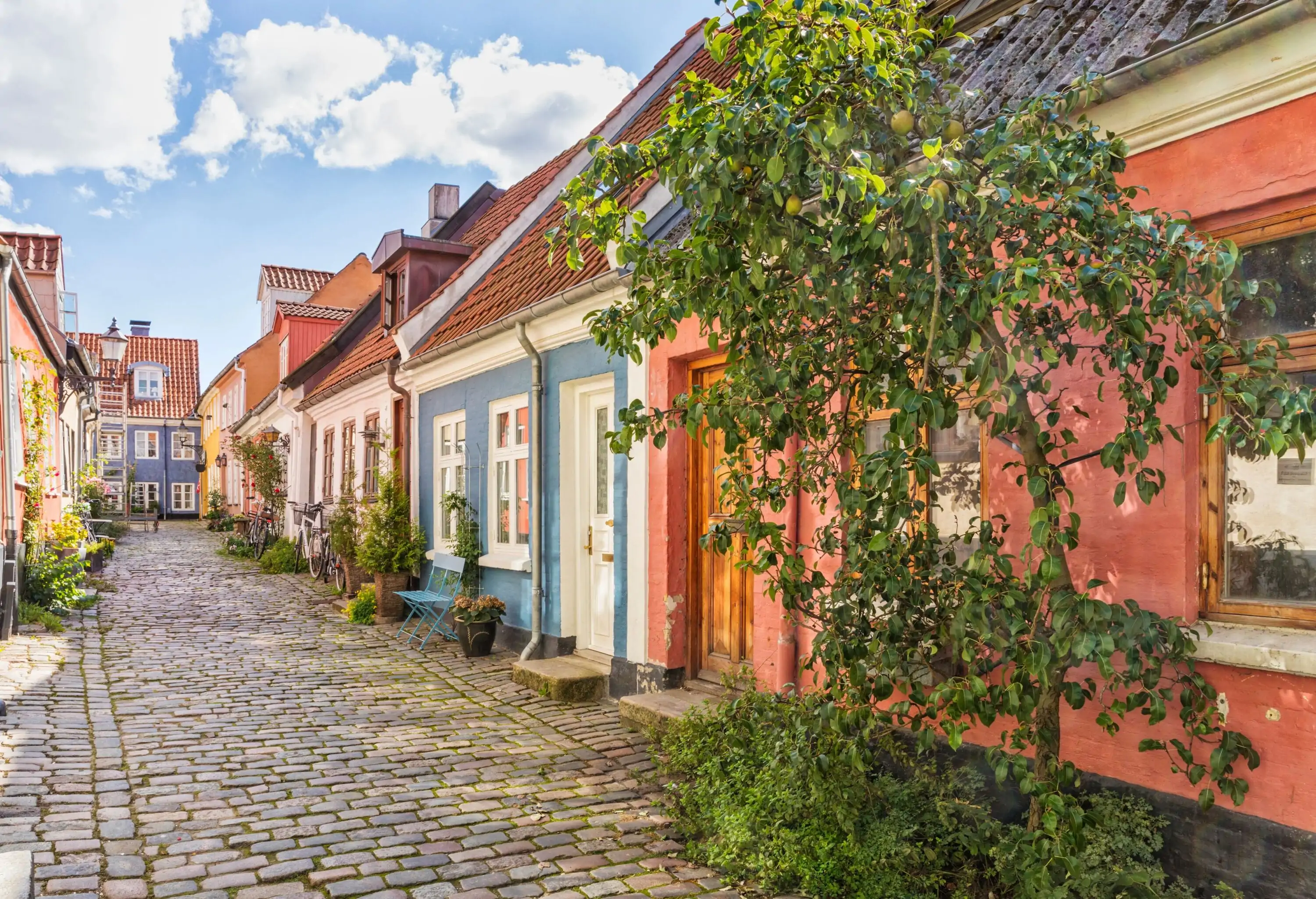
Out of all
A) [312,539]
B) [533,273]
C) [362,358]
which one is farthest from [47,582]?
[533,273]

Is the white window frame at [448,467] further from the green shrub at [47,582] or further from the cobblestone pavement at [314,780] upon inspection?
the green shrub at [47,582]

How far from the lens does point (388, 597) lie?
1236cm

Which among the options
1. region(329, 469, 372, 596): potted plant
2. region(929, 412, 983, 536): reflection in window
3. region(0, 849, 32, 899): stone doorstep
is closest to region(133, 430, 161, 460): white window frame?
region(329, 469, 372, 596): potted plant

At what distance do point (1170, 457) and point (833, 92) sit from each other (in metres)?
2.01

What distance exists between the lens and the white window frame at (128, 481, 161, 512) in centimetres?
4572

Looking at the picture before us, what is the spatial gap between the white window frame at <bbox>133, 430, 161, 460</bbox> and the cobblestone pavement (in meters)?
40.4

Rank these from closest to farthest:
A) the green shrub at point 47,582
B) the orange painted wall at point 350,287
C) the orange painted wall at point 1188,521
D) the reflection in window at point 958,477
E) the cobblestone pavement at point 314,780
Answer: the orange painted wall at point 1188,521, the cobblestone pavement at point 314,780, the reflection in window at point 958,477, the green shrub at point 47,582, the orange painted wall at point 350,287

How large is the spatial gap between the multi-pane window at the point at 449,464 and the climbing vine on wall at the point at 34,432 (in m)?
4.67

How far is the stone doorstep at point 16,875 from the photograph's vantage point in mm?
3648

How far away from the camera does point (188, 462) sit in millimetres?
47531

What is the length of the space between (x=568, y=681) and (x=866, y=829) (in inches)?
149

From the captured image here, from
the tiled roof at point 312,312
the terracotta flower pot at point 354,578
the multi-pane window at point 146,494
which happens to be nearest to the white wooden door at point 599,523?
the terracotta flower pot at point 354,578

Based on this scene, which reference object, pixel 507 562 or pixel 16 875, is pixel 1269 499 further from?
pixel 507 562

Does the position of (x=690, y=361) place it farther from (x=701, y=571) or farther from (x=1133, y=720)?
(x=1133, y=720)
